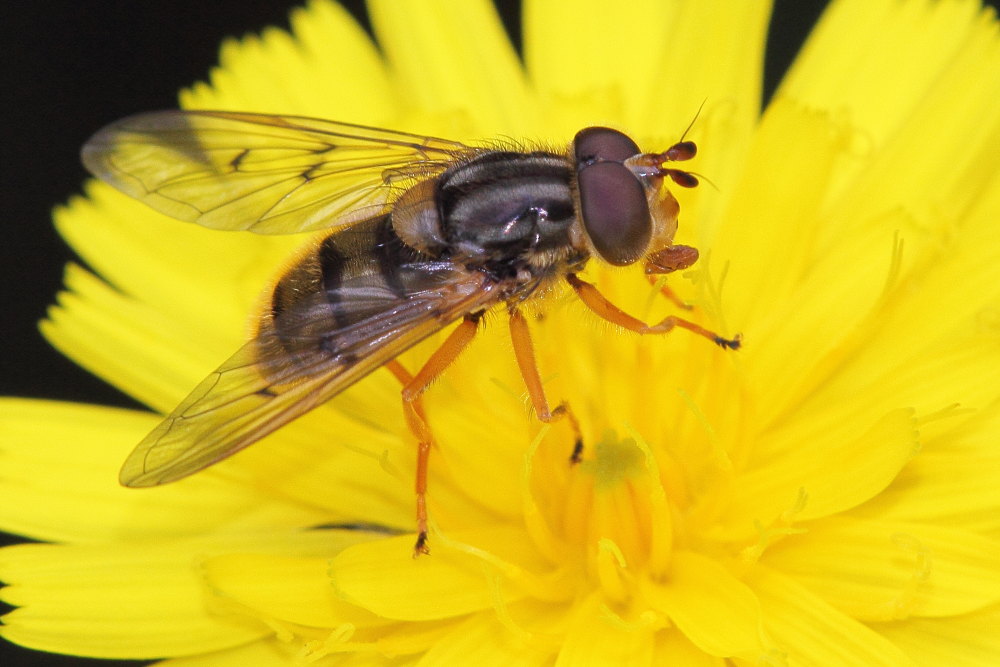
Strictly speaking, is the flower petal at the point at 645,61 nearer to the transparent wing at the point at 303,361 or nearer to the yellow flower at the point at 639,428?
the yellow flower at the point at 639,428

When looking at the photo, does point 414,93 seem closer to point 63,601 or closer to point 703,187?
point 703,187

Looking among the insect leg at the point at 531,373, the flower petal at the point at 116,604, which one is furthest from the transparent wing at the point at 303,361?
Answer: the flower petal at the point at 116,604

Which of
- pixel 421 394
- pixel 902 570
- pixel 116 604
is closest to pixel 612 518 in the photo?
pixel 421 394

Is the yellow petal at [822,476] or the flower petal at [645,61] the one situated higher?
the flower petal at [645,61]

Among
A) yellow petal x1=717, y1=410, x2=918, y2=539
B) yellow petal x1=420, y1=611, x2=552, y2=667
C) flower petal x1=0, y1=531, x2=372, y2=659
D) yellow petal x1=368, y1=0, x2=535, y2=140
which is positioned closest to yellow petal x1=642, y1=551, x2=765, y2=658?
yellow petal x1=717, y1=410, x2=918, y2=539

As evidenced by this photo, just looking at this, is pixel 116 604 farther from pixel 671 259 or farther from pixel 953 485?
pixel 953 485

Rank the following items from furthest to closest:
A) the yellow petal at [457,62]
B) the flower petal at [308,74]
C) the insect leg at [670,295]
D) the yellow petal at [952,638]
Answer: the flower petal at [308,74]
the yellow petal at [457,62]
the insect leg at [670,295]
the yellow petal at [952,638]

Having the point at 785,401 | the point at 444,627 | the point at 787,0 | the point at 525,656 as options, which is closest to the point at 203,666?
the point at 444,627
